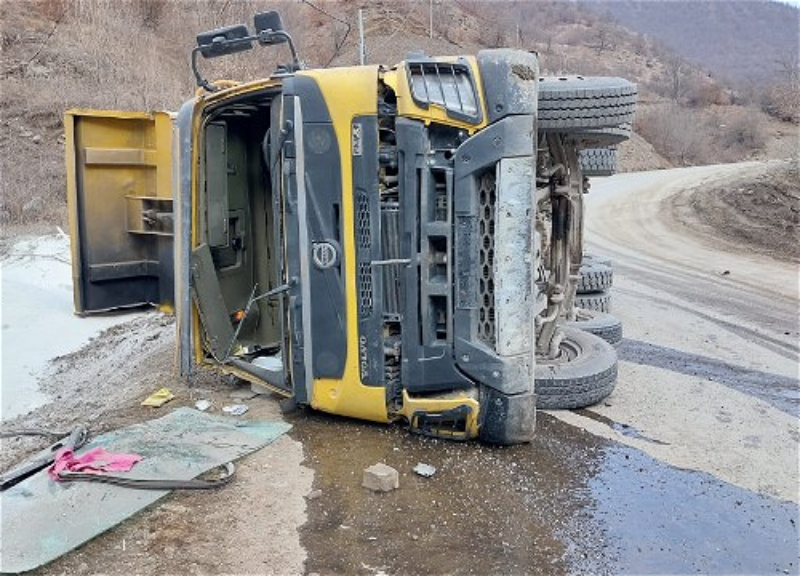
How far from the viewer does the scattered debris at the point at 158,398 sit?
4.31 meters

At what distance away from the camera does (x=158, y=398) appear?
172 inches

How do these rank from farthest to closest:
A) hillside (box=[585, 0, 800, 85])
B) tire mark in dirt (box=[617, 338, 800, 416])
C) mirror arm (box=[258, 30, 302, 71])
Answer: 1. hillside (box=[585, 0, 800, 85])
2. tire mark in dirt (box=[617, 338, 800, 416])
3. mirror arm (box=[258, 30, 302, 71])

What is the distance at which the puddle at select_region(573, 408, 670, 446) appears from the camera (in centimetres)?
429

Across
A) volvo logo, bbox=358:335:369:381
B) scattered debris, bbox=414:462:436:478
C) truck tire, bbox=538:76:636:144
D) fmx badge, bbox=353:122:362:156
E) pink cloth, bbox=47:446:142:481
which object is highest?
truck tire, bbox=538:76:636:144

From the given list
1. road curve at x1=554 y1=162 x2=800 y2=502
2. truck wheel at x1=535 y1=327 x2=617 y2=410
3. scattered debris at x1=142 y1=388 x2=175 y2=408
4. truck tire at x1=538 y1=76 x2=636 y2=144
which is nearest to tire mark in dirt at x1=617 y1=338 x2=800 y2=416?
road curve at x1=554 y1=162 x2=800 y2=502

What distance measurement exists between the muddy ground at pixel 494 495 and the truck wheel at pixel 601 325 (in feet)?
2.24

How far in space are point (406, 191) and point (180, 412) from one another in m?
1.62

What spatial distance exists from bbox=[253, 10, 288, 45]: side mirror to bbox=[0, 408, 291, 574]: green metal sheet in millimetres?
1950

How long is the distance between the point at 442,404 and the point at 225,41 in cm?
225

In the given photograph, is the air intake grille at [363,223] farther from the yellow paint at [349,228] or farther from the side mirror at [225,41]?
the side mirror at [225,41]

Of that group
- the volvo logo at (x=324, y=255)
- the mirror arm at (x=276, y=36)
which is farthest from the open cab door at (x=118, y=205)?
the volvo logo at (x=324, y=255)

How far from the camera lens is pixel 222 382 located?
4621 mm

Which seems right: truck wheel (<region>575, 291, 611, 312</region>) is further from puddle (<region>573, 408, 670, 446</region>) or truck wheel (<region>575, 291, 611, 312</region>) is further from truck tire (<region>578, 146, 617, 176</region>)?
puddle (<region>573, 408, 670, 446</region>)

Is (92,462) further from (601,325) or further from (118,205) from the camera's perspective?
(601,325)
